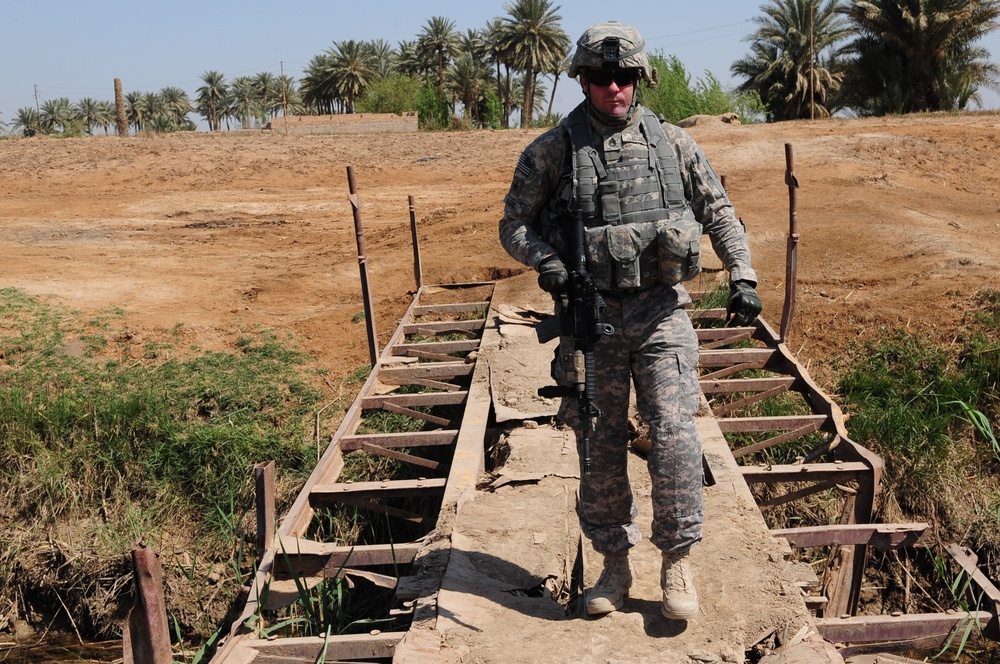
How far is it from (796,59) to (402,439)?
35997 mm

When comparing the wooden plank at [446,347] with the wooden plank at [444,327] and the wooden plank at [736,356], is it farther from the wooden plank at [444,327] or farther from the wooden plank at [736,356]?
the wooden plank at [736,356]

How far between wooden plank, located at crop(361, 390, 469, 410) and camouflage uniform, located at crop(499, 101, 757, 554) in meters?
3.23

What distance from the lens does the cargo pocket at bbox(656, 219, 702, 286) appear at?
3.44 m

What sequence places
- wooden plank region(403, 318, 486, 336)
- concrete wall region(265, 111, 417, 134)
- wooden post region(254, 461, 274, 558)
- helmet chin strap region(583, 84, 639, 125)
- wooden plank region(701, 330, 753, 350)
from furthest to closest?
concrete wall region(265, 111, 417, 134) → wooden plank region(403, 318, 486, 336) → wooden plank region(701, 330, 753, 350) → wooden post region(254, 461, 274, 558) → helmet chin strap region(583, 84, 639, 125)

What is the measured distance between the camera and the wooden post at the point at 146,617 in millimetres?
3199

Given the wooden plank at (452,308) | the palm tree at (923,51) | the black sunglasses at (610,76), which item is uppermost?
the palm tree at (923,51)

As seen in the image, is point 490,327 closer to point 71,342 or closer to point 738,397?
point 738,397

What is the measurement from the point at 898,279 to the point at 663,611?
6.78 m

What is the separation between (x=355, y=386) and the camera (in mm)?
8484

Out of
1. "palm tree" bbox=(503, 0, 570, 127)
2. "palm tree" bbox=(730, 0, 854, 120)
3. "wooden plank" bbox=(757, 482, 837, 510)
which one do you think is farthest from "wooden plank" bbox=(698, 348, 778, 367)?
"palm tree" bbox=(503, 0, 570, 127)

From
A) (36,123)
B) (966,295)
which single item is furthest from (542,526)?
(36,123)

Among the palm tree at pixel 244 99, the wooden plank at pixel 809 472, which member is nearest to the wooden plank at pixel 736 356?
the wooden plank at pixel 809 472

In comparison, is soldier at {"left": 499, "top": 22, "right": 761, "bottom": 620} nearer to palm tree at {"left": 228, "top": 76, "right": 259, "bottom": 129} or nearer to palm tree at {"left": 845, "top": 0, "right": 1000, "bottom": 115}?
palm tree at {"left": 845, "top": 0, "right": 1000, "bottom": 115}

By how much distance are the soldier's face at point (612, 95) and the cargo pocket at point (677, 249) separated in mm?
446
